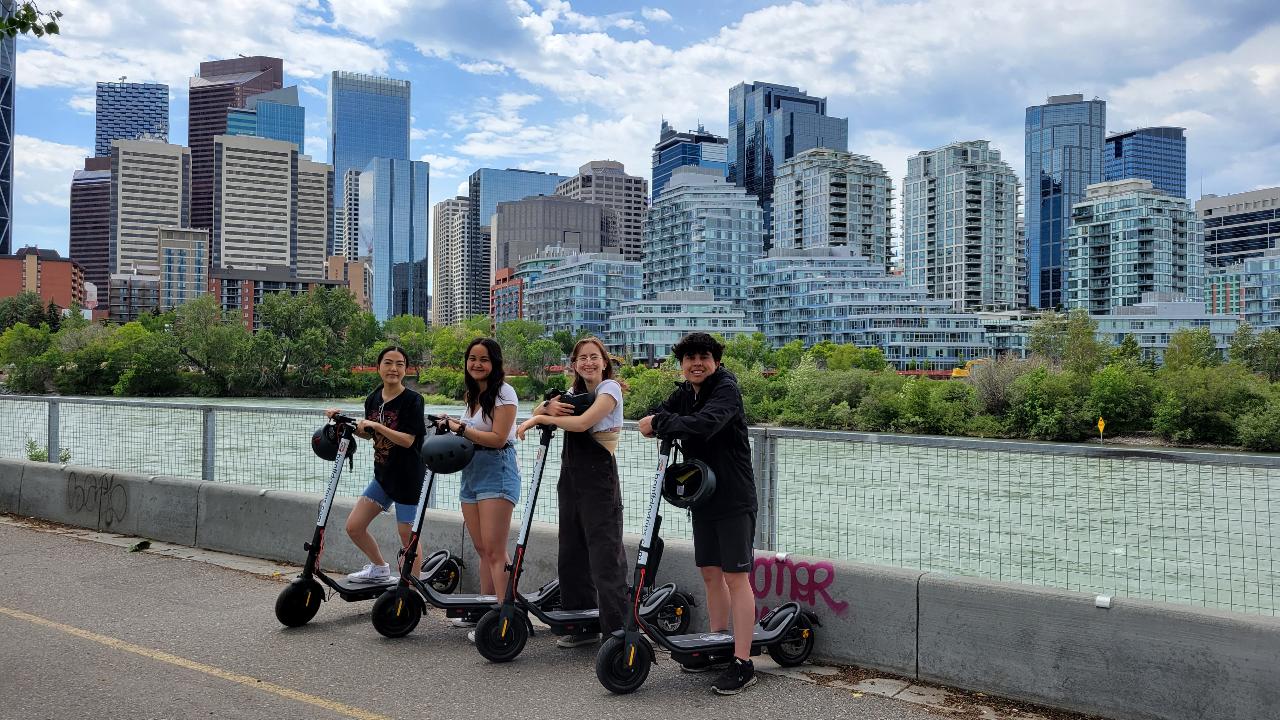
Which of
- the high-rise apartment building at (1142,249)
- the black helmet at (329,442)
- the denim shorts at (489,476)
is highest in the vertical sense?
the high-rise apartment building at (1142,249)

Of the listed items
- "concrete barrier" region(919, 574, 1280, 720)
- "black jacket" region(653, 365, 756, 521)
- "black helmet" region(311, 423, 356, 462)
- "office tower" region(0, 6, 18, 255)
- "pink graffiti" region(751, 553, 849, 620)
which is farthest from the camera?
"office tower" region(0, 6, 18, 255)

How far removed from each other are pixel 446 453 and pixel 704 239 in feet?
536

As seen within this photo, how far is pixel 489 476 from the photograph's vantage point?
6.38m

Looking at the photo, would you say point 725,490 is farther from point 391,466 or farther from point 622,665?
point 391,466

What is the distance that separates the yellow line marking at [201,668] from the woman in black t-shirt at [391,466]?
1.34m

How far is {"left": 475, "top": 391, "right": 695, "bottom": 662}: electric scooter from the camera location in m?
5.84

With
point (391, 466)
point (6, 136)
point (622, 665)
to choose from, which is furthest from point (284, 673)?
point (6, 136)

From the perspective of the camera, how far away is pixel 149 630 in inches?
258

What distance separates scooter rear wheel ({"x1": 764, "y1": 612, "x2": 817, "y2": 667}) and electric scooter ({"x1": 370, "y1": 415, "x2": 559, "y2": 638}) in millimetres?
1535

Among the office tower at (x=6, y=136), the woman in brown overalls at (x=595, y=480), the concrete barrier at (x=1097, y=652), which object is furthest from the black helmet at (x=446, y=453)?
the office tower at (x=6, y=136)

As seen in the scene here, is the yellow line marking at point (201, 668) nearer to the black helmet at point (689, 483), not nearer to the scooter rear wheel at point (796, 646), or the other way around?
the black helmet at point (689, 483)

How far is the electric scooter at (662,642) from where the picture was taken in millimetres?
5301

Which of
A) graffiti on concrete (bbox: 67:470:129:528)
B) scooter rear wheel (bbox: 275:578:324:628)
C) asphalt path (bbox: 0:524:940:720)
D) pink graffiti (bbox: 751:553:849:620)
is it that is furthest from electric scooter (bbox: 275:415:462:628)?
graffiti on concrete (bbox: 67:470:129:528)

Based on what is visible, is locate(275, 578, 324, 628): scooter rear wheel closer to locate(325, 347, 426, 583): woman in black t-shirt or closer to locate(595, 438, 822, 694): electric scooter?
locate(325, 347, 426, 583): woman in black t-shirt
